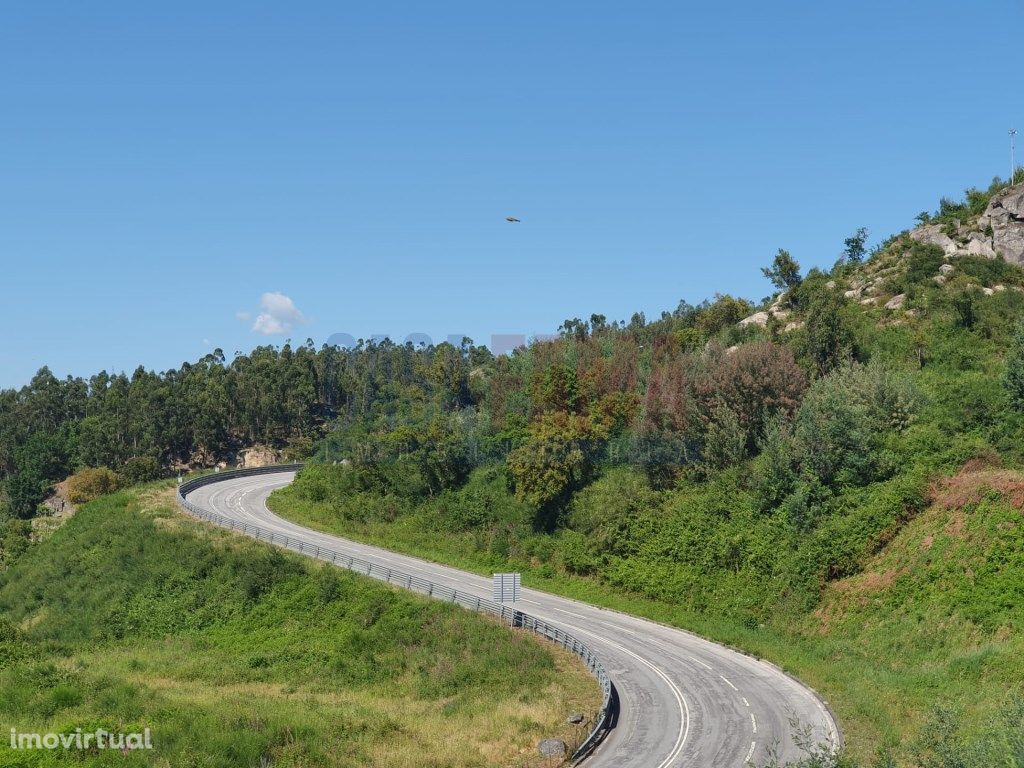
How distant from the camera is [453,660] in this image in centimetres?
3919

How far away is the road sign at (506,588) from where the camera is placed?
137ft

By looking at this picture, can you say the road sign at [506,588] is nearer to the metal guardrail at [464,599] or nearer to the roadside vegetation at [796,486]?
the metal guardrail at [464,599]

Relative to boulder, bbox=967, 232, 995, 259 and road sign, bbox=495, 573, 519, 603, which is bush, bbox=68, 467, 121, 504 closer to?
road sign, bbox=495, 573, 519, 603

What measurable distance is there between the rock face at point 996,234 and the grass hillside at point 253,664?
69.4 metres

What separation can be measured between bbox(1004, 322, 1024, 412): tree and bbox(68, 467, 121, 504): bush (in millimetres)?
95925

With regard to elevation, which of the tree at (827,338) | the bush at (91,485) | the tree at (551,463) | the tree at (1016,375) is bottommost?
the bush at (91,485)

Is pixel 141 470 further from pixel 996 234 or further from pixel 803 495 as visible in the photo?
pixel 996 234

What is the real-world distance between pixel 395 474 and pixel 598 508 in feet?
73.6

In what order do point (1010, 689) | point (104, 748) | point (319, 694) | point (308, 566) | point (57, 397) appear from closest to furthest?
point (104, 748) → point (1010, 689) → point (319, 694) → point (308, 566) → point (57, 397)

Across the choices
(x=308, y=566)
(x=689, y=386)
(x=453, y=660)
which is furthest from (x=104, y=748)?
(x=689, y=386)

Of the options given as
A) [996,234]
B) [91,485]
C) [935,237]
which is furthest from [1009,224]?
[91,485]

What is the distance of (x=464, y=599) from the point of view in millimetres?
45750

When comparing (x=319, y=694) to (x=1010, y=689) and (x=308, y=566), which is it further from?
(x=1010, y=689)

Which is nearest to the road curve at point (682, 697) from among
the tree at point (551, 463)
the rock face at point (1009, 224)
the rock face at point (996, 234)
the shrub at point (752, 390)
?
the tree at point (551, 463)
